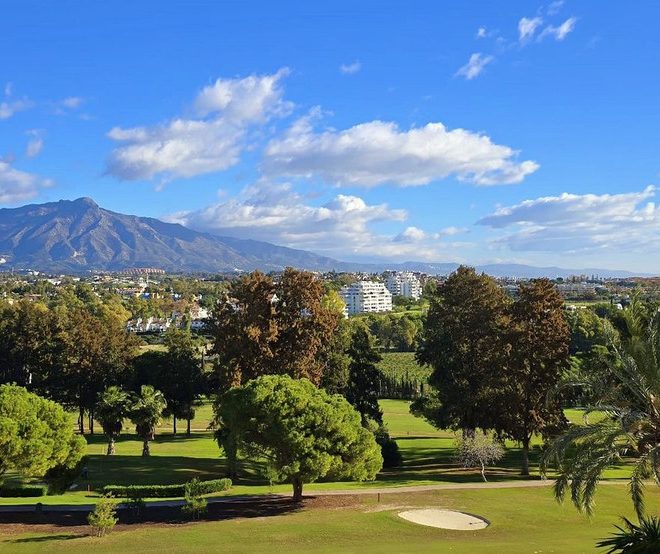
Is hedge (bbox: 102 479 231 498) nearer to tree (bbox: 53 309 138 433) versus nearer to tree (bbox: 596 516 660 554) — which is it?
tree (bbox: 596 516 660 554)

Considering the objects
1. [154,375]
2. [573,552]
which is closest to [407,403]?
[154,375]

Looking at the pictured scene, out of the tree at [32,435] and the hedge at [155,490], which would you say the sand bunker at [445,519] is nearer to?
the hedge at [155,490]

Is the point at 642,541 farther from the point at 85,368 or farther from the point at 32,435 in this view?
the point at 85,368

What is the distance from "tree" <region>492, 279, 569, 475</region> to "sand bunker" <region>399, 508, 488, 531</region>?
1423cm

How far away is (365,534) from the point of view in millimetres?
31047

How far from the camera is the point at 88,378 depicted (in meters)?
69.9

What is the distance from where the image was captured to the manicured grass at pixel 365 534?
28.6m

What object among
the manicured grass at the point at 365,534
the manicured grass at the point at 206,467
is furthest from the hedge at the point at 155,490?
the manicured grass at the point at 365,534

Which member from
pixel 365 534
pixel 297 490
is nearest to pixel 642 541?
pixel 365 534

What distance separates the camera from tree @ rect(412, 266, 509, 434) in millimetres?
49500

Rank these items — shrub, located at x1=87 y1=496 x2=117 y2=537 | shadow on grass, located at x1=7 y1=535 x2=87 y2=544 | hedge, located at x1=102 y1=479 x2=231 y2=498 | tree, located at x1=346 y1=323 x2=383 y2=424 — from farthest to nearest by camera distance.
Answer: tree, located at x1=346 y1=323 x2=383 y2=424 → hedge, located at x1=102 y1=479 x2=231 y2=498 → shrub, located at x1=87 y1=496 x2=117 y2=537 → shadow on grass, located at x1=7 y1=535 x2=87 y2=544

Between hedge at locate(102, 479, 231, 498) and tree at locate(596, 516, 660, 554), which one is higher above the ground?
tree at locate(596, 516, 660, 554)

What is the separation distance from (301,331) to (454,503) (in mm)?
19442

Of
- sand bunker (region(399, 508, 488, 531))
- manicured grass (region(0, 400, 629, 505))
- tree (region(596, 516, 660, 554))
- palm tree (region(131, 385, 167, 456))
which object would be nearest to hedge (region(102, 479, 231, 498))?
manicured grass (region(0, 400, 629, 505))
